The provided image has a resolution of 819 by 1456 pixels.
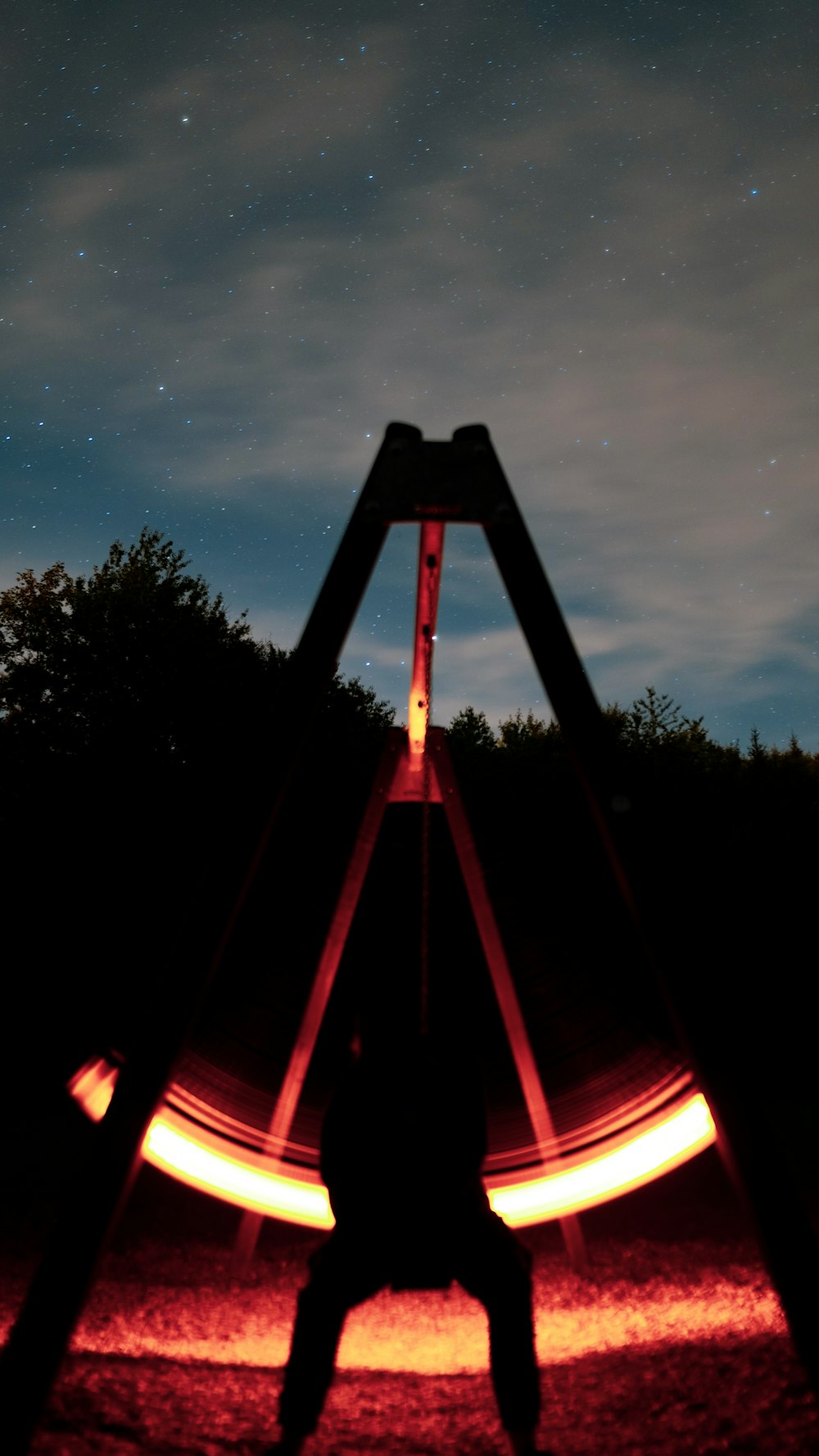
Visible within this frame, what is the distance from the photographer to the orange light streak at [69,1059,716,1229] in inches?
114

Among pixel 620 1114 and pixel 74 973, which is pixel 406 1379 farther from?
pixel 74 973

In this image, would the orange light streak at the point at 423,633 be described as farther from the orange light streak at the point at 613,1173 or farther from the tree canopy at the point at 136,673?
the tree canopy at the point at 136,673

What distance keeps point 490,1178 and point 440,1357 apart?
1.92 feet

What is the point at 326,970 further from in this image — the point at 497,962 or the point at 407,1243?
the point at 407,1243

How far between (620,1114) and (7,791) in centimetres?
1401

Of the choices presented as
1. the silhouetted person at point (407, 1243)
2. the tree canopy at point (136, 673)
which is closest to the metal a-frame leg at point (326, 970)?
the silhouetted person at point (407, 1243)

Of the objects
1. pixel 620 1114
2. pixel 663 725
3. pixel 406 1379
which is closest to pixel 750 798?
pixel 663 725

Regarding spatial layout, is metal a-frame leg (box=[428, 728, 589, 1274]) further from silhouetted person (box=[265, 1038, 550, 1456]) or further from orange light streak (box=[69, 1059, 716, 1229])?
silhouetted person (box=[265, 1038, 550, 1456])

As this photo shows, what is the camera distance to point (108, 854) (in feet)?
36.6

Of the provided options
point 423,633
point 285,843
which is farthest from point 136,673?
point 423,633

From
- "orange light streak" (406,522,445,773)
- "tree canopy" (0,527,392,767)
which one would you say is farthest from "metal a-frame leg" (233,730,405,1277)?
"tree canopy" (0,527,392,767)

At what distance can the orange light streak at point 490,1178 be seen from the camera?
2906 millimetres

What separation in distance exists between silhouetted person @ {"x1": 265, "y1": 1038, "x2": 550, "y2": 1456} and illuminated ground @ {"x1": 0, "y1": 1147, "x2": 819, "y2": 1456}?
1.27 ft

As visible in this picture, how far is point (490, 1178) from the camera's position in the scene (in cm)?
343
